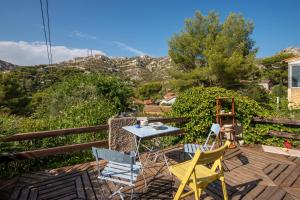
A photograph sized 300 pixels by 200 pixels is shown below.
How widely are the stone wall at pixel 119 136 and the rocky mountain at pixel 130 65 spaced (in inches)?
1650

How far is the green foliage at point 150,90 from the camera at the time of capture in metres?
39.1

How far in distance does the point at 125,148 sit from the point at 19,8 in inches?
244

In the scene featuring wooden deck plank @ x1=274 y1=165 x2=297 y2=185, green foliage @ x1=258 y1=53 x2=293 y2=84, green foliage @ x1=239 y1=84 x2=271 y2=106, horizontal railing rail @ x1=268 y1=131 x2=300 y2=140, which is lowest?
wooden deck plank @ x1=274 y1=165 x2=297 y2=185

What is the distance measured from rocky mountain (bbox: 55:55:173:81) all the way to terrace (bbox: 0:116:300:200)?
140 feet

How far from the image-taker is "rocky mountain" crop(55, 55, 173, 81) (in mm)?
49147

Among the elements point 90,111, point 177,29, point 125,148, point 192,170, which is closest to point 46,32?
point 90,111

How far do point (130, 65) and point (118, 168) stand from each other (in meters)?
57.4

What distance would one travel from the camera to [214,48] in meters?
16.1

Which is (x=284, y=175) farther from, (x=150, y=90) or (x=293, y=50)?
(x=293, y=50)

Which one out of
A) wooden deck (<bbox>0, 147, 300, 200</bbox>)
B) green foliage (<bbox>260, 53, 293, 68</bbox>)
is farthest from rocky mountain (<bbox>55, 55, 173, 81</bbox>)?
wooden deck (<bbox>0, 147, 300, 200</bbox>)

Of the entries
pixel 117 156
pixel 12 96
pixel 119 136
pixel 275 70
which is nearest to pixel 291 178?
pixel 117 156

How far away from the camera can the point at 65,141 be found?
5.00 metres

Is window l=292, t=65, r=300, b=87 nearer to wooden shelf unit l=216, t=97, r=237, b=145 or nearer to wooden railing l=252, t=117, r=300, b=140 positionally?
wooden railing l=252, t=117, r=300, b=140

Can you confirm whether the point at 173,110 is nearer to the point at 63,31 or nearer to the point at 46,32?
the point at 46,32
